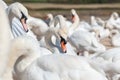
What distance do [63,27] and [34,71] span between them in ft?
10.8

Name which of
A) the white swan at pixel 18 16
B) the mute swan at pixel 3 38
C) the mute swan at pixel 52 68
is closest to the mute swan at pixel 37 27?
the white swan at pixel 18 16

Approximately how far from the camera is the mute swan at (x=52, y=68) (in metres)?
4.45

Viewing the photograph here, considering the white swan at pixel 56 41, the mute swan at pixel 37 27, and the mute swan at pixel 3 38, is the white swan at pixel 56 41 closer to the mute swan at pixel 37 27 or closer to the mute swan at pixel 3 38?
the mute swan at pixel 37 27

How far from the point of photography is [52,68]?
177 inches

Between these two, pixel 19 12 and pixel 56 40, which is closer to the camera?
pixel 19 12

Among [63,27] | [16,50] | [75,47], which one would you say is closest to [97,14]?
[75,47]

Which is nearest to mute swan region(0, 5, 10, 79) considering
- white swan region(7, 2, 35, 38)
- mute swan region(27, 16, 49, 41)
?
white swan region(7, 2, 35, 38)

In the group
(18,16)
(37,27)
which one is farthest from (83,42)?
(18,16)

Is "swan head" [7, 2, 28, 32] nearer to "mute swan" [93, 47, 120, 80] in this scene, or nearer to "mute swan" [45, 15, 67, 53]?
"mute swan" [45, 15, 67, 53]

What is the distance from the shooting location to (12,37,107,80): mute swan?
445cm

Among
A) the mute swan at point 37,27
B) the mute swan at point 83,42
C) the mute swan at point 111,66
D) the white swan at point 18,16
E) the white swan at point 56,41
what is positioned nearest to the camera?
the mute swan at point 111,66

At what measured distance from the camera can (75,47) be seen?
9555 mm

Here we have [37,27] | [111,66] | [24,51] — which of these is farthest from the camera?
[37,27]

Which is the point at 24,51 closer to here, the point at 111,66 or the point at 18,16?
the point at 111,66
